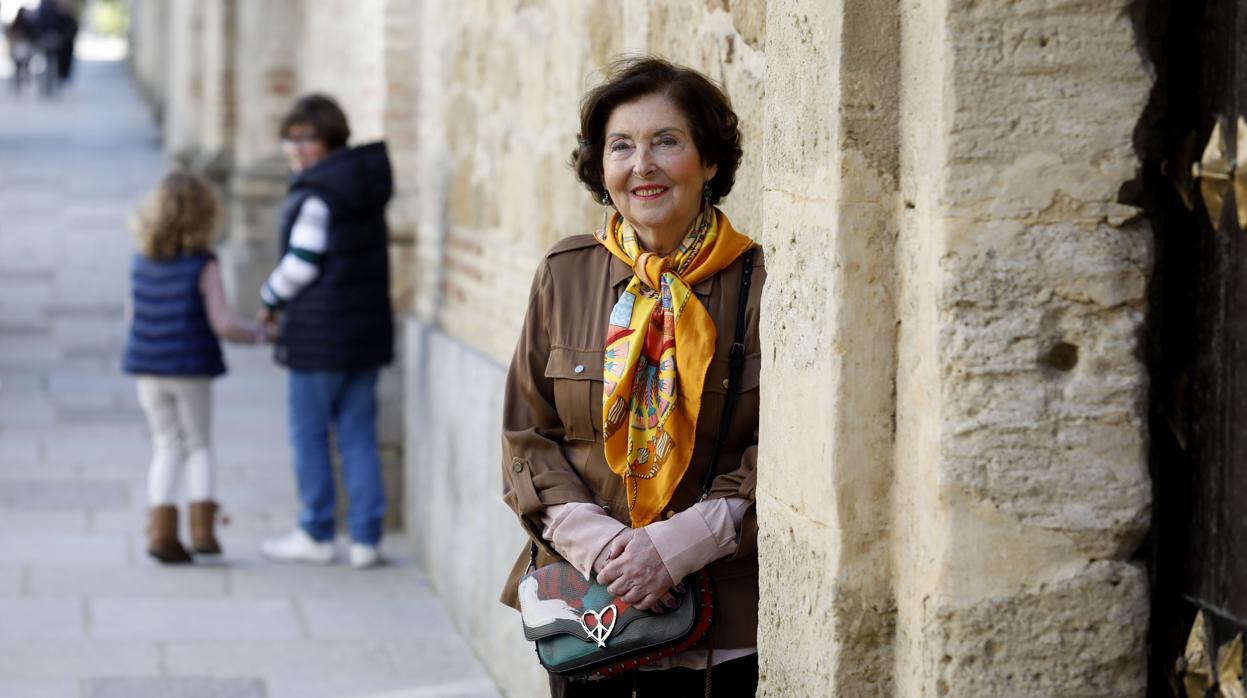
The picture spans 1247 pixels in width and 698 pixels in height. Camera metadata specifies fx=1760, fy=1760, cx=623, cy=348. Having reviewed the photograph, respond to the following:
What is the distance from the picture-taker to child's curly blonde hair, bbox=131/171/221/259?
7141 mm

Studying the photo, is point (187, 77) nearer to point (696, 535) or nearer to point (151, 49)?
point (151, 49)

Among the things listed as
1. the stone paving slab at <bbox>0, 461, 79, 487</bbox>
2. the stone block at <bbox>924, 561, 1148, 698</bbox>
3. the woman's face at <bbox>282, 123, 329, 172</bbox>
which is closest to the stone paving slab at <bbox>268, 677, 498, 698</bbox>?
the woman's face at <bbox>282, 123, 329, 172</bbox>

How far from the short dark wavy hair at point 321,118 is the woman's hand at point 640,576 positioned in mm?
4583

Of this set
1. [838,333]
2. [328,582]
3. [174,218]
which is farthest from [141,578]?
[838,333]

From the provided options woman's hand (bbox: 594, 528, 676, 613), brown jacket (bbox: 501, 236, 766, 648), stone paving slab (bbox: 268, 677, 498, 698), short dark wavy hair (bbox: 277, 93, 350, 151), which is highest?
short dark wavy hair (bbox: 277, 93, 350, 151)

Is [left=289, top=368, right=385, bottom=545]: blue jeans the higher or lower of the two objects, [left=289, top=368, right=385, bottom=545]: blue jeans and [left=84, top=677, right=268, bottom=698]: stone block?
the higher

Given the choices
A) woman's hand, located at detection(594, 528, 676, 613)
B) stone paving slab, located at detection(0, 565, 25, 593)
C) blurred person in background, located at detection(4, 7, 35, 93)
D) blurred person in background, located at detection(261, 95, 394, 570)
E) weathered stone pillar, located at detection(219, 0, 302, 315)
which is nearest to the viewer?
woman's hand, located at detection(594, 528, 676, 613)

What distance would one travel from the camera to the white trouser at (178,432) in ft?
24.0

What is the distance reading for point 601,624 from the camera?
123 inches

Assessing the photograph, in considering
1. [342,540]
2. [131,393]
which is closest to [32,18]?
[131,393]

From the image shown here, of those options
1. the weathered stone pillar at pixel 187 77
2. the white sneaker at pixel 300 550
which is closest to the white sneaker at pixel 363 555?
the white sneaker at pixel 300 550

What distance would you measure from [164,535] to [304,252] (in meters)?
1.37

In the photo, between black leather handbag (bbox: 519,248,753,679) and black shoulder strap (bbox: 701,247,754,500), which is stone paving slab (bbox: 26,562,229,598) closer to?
black leather handbag (bbox: 519,248,753,679)

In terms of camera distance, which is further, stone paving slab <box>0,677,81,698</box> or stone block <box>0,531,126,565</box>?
stone block <box>0,531,126,565</box>
